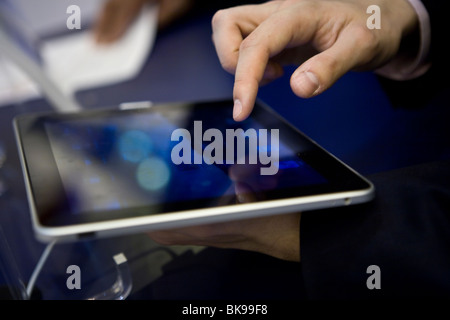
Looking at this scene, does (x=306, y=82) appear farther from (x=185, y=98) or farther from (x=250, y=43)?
(x=185, y=98)

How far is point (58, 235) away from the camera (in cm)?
33

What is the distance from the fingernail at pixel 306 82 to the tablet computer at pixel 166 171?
69 millimetres

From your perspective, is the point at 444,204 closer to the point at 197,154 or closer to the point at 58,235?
the point at 197,154


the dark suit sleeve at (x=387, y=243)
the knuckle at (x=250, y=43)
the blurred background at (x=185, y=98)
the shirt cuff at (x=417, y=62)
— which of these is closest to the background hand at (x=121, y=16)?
the blurred background at (x=185, y=98)

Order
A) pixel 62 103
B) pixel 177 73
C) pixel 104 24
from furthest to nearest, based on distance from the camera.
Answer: pixel 104 24 < pixel 177 73 < pixel 62 103

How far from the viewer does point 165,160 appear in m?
0.45

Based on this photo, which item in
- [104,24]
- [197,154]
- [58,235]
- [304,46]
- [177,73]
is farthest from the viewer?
[104,24]

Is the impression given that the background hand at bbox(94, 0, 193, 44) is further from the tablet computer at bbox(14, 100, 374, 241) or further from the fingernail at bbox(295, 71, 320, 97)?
the fingernail at bbox(295, 71, 320, 97)

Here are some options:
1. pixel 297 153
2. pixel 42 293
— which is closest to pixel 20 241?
pixel 42 293

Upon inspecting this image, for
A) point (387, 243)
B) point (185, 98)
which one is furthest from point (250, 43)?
point (185, 98)

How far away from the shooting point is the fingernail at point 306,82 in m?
0.44

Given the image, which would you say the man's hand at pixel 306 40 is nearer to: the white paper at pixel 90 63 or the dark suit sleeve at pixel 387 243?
the dark suit sleeve at pixel 387 243

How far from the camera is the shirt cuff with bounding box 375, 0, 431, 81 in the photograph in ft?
2.05
